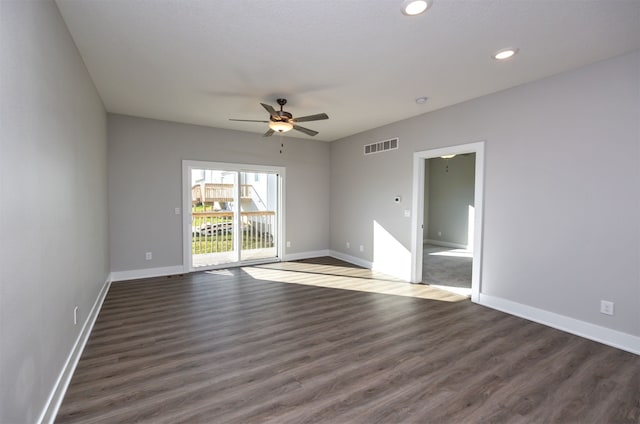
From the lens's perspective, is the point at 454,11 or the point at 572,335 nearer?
the point at 454,11

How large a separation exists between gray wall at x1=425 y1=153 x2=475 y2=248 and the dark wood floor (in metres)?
4.76

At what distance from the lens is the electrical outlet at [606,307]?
279cm

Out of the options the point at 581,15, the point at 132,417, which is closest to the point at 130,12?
the point at 132,417

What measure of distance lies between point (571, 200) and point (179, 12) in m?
3.94

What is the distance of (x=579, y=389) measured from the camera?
2145 millimetres

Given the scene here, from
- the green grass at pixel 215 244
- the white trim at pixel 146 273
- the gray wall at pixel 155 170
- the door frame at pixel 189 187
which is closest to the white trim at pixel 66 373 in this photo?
the white trim at pixel 146 273

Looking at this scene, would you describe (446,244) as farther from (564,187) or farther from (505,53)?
(505,53)

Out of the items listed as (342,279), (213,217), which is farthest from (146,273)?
(342,279)

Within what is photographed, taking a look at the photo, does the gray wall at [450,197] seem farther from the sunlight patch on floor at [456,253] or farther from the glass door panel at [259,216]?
the glass door panel at [259,216]

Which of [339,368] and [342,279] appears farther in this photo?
→ [342,279]

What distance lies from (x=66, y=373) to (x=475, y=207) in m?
4.36

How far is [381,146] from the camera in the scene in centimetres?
538

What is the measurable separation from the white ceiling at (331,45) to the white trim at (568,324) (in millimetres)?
2576

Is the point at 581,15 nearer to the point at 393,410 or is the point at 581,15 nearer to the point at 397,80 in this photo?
the point at 397,80
